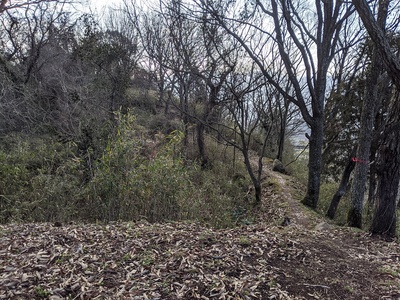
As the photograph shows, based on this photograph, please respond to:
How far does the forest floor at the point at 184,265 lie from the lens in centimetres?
201

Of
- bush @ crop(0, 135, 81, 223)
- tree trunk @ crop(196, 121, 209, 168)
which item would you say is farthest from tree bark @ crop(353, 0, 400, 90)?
tree trunk @ crop(196, 121, 209, 168)

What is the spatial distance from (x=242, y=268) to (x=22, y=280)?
61.8 inches

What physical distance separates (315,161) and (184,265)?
16.6 ft

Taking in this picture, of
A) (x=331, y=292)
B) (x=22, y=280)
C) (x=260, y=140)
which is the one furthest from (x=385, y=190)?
(x=260, y=140)

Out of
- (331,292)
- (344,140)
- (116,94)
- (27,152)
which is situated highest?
(116,94)

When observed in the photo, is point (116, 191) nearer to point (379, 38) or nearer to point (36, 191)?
point (36, 191)

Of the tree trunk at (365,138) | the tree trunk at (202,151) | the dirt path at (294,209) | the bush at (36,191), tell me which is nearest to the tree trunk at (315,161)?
the dirt path at (294,209)

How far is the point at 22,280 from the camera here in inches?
78.0

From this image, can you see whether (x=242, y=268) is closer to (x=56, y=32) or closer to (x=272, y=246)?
(x=272, y=246)

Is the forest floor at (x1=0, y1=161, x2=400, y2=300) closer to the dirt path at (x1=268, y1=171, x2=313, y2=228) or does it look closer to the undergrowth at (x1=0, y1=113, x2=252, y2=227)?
the undergrowth at (x1=0, y1=113, x2=252, y2=227)

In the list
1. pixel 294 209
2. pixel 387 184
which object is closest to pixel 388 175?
pixel 387 184

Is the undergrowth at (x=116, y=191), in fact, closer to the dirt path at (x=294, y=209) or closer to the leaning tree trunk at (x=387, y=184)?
the dirt path at (x=294, y=209)

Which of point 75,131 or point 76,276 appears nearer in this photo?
point 76,276

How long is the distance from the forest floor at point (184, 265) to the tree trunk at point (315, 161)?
3283mm
